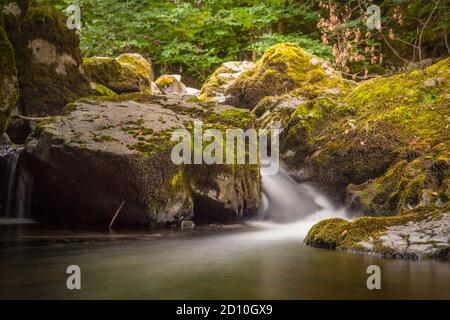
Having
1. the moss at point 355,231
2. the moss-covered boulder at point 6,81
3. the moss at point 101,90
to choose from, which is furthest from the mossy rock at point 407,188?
the moss at point 101,90

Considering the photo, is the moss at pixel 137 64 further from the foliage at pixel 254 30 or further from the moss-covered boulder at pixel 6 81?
the moss-covered boulder at pixel 6 81

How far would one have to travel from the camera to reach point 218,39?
17234 mm

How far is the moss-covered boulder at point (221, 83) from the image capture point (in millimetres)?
12837

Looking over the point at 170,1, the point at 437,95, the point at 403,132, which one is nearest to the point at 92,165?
the point at 403,132

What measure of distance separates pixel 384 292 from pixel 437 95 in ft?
20.3

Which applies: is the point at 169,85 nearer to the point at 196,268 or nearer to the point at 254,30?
the point at 254,30

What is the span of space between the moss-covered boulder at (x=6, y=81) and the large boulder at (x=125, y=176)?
60 cm

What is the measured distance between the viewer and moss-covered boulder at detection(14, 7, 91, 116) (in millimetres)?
8703

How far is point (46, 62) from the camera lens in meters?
8.95

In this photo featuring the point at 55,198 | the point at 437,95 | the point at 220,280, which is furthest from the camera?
the point at 437,95

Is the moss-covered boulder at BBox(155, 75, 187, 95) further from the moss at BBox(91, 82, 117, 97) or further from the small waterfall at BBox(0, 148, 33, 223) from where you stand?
the small waterfall at BBox(0, 148, 33, 223)

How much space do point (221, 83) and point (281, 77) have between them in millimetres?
2614
